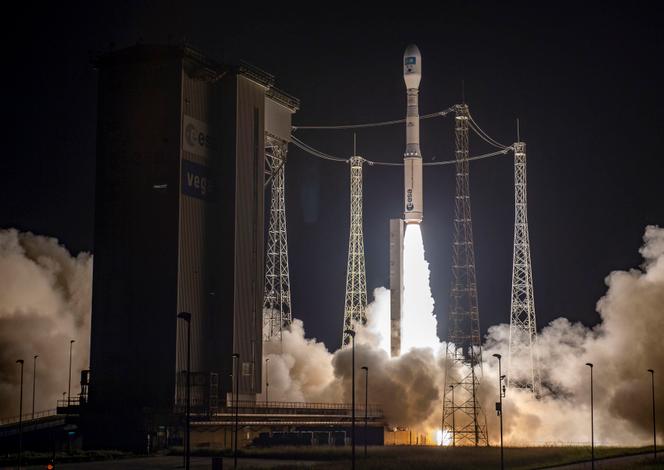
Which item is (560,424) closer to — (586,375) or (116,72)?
(586,375)

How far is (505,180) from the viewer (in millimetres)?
158750

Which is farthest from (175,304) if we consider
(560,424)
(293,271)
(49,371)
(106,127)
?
(293,271)

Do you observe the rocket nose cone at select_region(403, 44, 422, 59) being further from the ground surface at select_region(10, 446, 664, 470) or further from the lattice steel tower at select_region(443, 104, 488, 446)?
the ground surface at select_region(10, 446, 664, 470)

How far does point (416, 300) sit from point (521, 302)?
403 inches

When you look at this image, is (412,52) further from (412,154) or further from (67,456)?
(67,456)

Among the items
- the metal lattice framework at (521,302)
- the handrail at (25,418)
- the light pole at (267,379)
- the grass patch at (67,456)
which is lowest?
the grass patch at (67,456)

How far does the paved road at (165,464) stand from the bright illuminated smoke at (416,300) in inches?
1236

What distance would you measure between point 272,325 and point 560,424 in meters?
26.7

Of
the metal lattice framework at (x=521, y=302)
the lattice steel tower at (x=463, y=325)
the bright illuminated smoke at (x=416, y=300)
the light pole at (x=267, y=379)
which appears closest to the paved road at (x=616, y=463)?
the lattice steel tower at (x=463, y=325)

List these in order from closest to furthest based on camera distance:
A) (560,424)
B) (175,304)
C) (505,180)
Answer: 1. (175,304)
2. (560,424)
3. (505,180)

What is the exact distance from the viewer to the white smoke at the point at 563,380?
107875 millimetres

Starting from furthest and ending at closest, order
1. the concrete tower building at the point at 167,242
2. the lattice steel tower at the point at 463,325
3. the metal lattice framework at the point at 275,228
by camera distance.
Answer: the metal lattice framework at the point at 275,228
the lattice steel tower at the point at 463,325
the concrete tower building at the point at 167,242

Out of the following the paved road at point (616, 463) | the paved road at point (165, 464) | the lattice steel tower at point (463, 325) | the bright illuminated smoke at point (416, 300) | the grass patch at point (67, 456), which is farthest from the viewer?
the bright illuminated smoke at point (416, 300)

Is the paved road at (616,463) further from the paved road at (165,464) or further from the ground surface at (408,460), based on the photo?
the paved road at (165,464)
